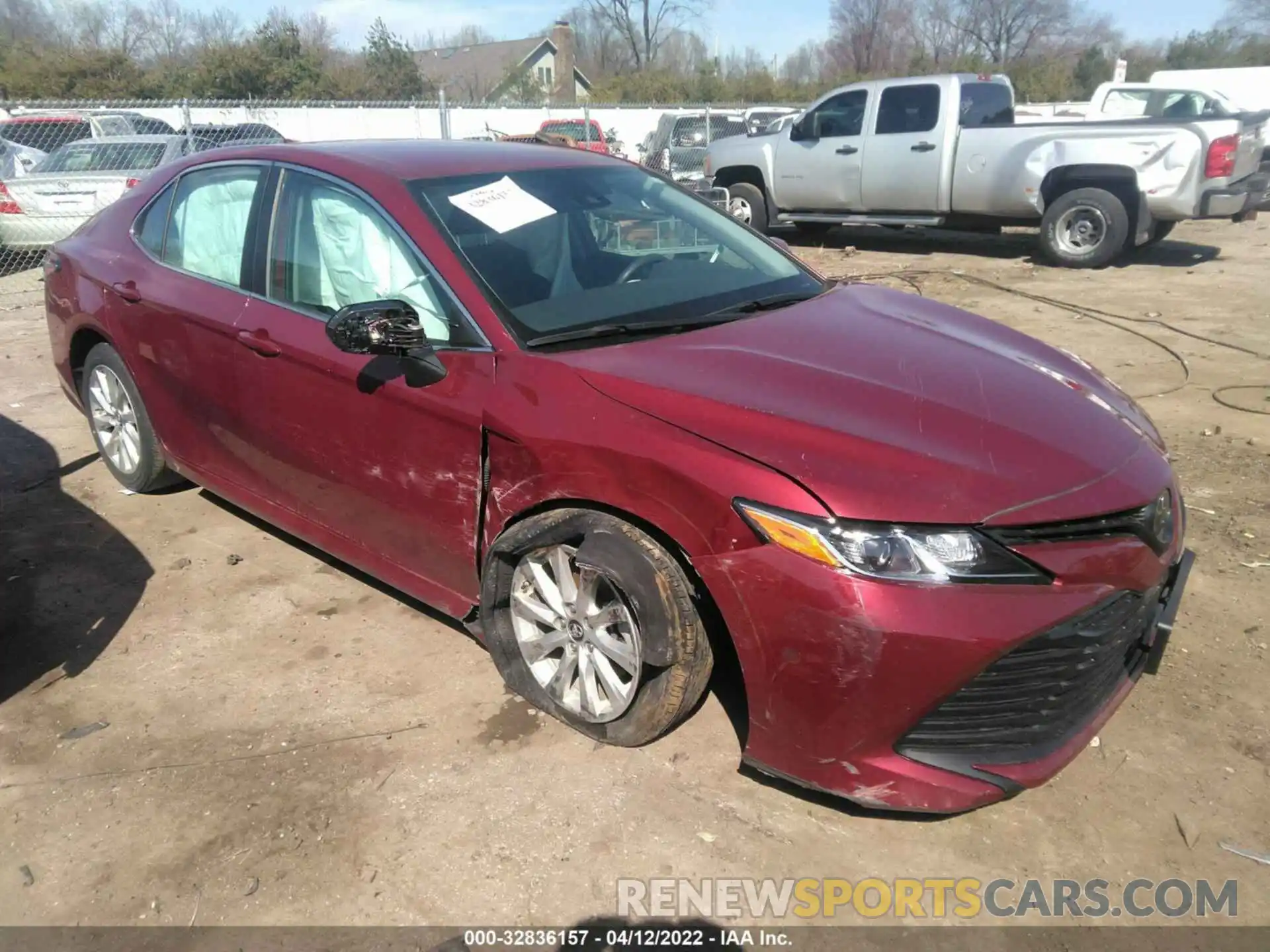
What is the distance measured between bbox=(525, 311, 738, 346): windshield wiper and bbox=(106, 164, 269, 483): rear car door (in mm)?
1418

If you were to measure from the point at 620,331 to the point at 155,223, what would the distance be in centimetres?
256

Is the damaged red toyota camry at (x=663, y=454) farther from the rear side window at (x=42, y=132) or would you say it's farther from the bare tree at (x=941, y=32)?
the bare tree at (x=941, y=32)

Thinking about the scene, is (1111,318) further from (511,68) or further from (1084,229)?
(511,68)

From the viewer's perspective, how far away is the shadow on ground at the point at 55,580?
3.48m

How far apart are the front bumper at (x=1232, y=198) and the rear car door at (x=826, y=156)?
367 centimetres

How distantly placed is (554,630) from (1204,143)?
30.4 ft

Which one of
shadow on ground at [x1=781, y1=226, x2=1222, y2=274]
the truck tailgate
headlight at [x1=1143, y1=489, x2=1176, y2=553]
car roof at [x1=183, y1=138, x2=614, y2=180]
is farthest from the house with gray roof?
headlight at [x1=1143, y1=489, x2=1176, y2=553]

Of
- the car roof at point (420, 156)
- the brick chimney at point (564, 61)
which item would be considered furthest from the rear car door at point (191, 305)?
the brick chimney at point (564, 61)

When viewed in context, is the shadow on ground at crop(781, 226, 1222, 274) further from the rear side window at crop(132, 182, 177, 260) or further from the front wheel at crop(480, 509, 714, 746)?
the front wheel at crop(480, 509, 714, 746)

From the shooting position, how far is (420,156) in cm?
350

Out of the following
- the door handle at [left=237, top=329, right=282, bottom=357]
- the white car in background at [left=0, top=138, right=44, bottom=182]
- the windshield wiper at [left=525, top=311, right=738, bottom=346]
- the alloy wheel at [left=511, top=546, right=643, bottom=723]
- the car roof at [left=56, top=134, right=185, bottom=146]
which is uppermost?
the car roof at [left=56, top=134, right=185, bottom=146]

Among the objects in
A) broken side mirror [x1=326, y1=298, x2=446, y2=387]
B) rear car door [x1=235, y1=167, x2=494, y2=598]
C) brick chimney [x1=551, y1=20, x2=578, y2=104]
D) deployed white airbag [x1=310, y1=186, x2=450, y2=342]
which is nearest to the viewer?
broken side mirror [x1=326, y1=298, x2=446, y2=387]

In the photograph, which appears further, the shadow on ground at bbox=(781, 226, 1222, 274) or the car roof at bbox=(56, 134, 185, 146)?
the car roof at bbox=(56, 134, 185, 146)

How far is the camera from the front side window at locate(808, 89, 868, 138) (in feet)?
37.7
